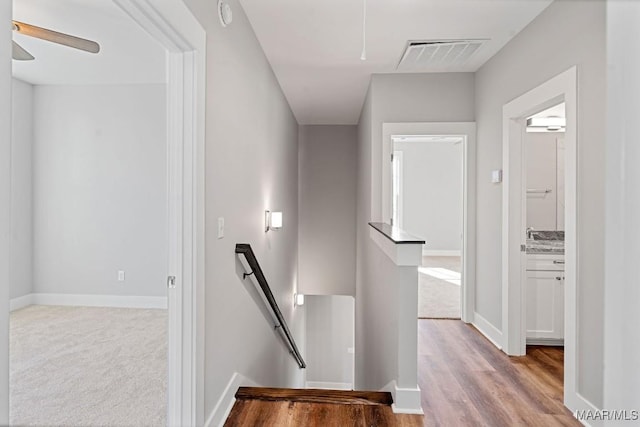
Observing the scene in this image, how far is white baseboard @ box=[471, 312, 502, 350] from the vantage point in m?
3.58

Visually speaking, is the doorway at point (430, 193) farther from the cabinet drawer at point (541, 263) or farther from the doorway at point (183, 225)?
the doorway at point (183, 225)

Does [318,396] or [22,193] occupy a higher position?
[22,193]

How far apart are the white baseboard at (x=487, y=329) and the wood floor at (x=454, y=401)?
28 centimetres

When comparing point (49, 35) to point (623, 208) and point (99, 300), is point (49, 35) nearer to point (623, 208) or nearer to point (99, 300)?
point (623, 208)

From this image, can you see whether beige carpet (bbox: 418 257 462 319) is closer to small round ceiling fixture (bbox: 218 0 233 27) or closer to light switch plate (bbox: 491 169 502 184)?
light switch plate (bbox: 491 169 502 184)

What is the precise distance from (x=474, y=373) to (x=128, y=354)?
2.88m

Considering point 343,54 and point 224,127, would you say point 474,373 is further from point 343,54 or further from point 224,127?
point 343,54

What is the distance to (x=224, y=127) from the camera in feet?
7.90

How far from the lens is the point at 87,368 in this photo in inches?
125

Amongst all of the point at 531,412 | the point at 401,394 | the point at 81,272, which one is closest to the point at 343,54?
the point at 401,394

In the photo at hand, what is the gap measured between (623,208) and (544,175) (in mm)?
4520

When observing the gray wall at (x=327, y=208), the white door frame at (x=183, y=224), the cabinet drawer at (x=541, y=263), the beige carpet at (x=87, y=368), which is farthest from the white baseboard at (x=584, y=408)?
the gray wall at (x=327, y=208)

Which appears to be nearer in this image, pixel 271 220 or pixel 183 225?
pixel 183 225

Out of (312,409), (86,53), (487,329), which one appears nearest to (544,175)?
(487,329)
